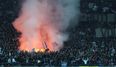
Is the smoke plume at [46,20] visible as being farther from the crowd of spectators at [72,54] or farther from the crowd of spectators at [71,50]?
the crowd of spectators at [72,54]

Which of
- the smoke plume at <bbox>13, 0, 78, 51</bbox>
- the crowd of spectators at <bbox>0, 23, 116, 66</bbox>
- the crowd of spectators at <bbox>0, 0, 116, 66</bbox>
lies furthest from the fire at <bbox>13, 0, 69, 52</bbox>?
the crowd of spectators at <bbox>0, 23, 116, 66</bbox>

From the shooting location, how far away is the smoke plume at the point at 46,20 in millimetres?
58562

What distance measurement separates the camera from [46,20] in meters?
60.3

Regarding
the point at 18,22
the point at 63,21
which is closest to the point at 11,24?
the point at 18,22

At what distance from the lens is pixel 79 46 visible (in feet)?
190

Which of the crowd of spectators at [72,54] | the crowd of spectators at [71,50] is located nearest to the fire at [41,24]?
the crowd of spectators at [71,50]

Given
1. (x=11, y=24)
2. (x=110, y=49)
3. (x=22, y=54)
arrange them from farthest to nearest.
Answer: (x=11, y=24)
(x=110, y=49)
(x=22, y=54)

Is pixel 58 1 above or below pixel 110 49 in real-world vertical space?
above

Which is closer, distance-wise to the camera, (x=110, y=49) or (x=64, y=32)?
(x=110, y=49)

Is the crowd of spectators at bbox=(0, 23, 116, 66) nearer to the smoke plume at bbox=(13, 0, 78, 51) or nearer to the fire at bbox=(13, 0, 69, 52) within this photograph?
the fire at bbox=(13, 0, 69, 52)

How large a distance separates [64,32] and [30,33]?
389cm

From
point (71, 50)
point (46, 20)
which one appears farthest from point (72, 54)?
point (46, 20)

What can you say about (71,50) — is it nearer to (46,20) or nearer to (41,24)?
(41,24)

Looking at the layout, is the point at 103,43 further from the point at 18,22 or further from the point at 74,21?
the point at 18,22
